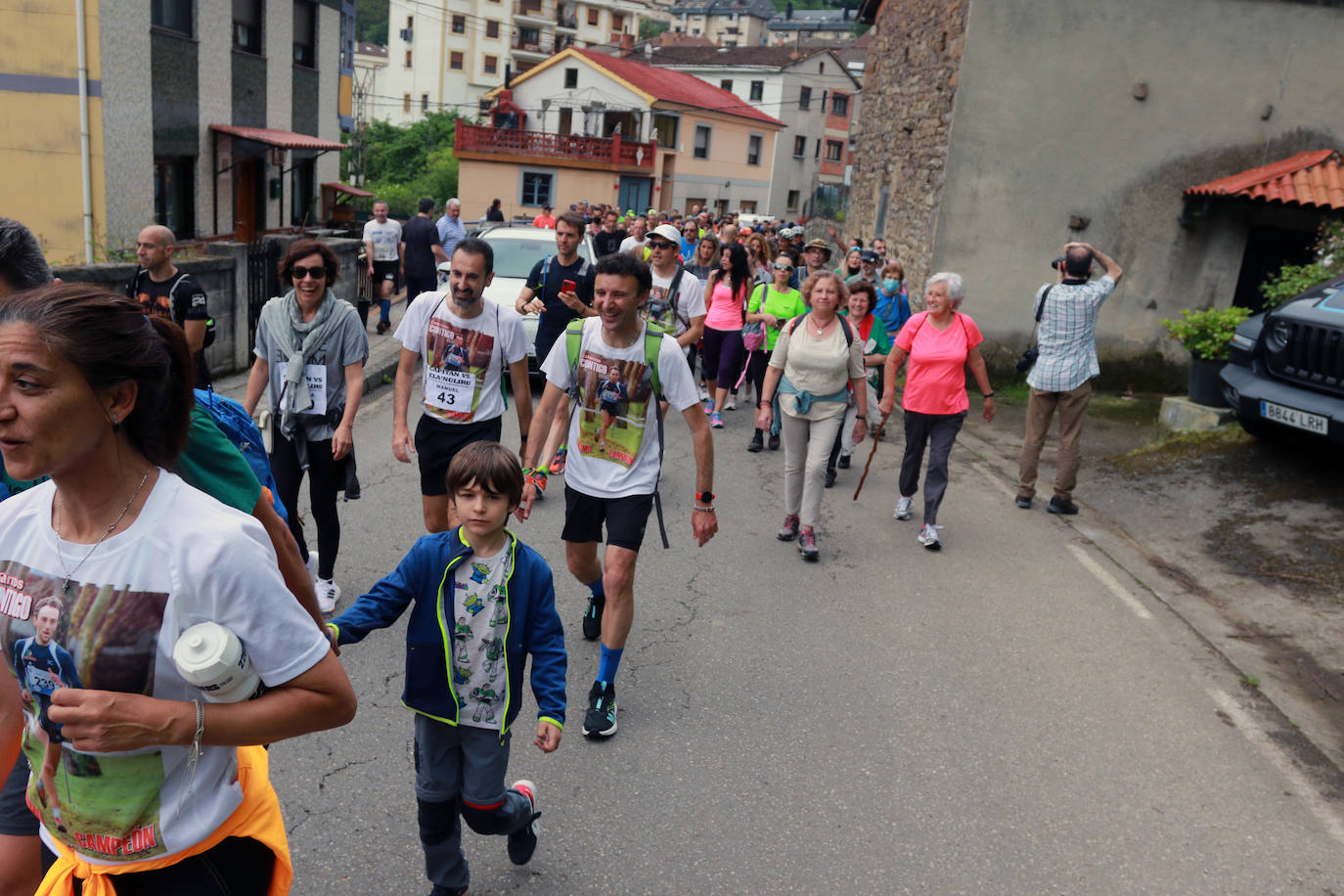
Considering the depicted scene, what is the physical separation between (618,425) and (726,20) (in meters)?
122

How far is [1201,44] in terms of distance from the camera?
515 inches

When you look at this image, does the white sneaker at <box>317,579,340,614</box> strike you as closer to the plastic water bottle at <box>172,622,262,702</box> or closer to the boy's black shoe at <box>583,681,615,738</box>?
the boy's black shoe at <box>583,681,615,738</box>

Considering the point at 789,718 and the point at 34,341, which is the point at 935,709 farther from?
the point at 34,341

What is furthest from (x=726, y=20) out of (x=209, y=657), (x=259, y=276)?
(x=209, y=657)

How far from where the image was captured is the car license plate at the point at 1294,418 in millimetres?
7758

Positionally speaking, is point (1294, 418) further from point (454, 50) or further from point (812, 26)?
point (812, 26)

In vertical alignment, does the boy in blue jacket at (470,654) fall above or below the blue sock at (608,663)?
above

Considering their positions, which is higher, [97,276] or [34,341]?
[34,341]

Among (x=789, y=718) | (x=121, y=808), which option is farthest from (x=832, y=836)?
(x=121, y=808)

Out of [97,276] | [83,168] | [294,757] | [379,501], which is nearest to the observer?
[294,757]

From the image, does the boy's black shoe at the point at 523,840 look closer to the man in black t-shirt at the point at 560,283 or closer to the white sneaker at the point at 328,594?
the white sneaker at the point at 328,594

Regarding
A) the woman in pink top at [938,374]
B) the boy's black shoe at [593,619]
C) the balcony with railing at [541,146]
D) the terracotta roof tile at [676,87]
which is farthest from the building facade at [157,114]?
the terracotta roof tile at [676,87]

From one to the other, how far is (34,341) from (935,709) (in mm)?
4245

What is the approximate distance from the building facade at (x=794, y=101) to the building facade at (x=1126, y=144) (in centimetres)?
4823
